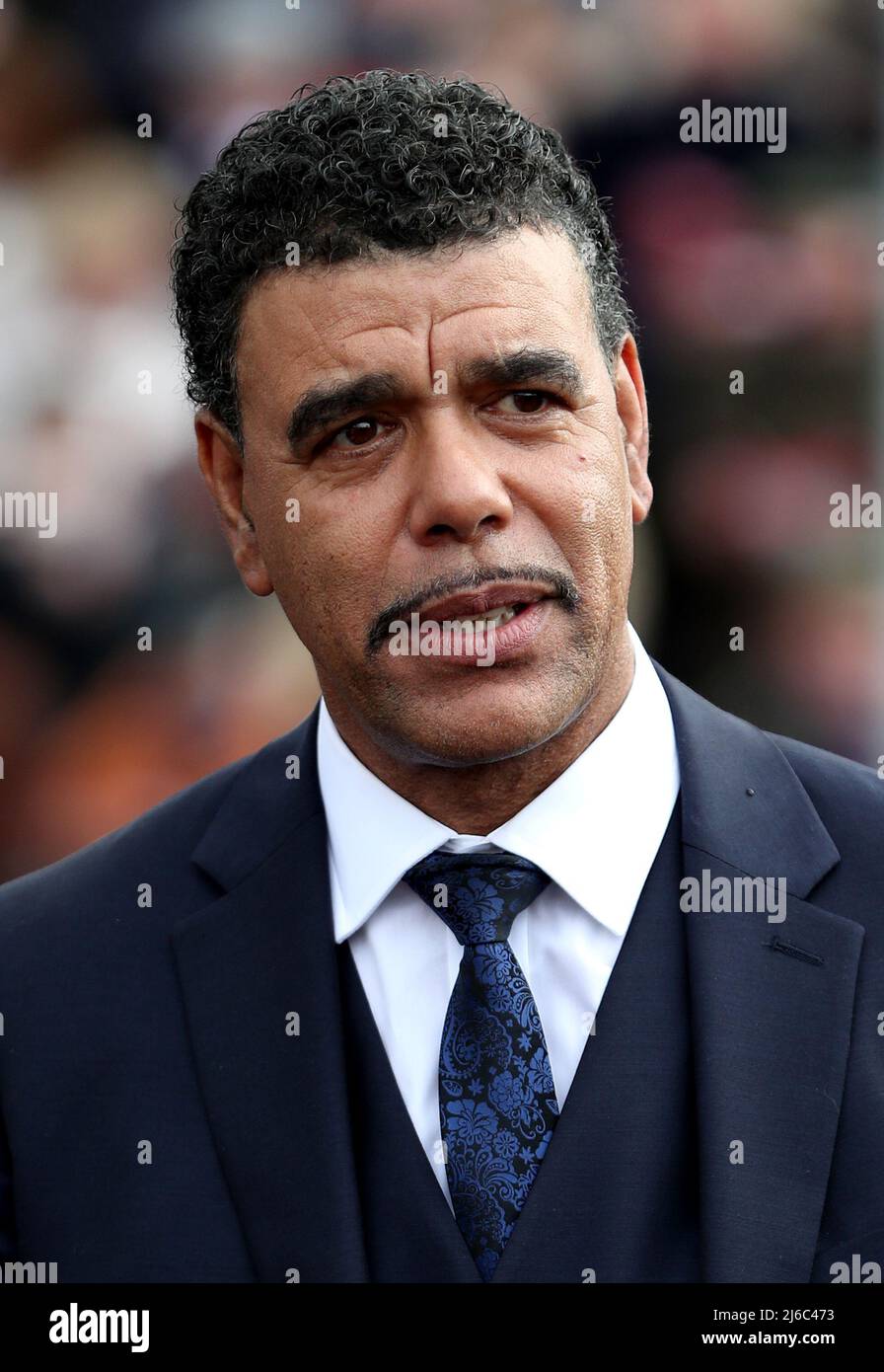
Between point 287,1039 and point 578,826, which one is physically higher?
point 578,826

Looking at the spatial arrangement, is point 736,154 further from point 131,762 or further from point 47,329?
point 131,762

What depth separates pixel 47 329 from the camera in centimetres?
465

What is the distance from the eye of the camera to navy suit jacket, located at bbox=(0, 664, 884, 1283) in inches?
85.6

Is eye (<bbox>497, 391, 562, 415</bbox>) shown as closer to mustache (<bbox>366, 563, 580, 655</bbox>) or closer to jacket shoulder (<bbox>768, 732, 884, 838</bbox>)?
mustache (<bbox>366, 563, 580, 655</bbox>)

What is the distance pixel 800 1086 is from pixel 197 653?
115 inches

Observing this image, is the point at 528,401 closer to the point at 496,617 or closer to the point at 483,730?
the point at 496,617

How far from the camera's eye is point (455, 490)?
2250mm

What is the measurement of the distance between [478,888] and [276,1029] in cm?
36
